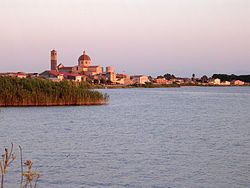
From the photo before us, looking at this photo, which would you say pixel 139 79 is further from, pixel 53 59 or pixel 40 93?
pixel 40 93

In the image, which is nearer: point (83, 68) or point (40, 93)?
point (40, 93)

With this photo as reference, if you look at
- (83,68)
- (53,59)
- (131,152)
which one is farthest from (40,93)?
(53,59)

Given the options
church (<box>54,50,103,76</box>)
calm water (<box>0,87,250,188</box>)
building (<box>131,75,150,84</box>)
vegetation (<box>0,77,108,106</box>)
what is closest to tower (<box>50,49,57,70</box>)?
church (<box>54,50,103,76</box>)

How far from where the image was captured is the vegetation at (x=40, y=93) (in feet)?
121

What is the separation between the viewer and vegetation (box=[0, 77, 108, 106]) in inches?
1449

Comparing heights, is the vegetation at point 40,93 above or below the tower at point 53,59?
below

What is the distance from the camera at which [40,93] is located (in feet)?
125

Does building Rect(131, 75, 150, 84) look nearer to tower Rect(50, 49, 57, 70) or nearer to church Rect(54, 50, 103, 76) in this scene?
church Rect(54, 50, 103, 76)

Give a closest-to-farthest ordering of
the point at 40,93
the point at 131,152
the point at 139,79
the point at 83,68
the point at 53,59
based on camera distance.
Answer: the point at 131,152
the point at 40,93
the point at 83,68
the point at 53,59
the point at 139,79

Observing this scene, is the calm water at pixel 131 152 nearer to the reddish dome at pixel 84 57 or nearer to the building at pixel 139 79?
the reddish dome at pixel 84 57

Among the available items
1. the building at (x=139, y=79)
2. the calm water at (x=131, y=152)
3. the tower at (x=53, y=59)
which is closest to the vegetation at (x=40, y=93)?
the calm water at (x=131, y=152)

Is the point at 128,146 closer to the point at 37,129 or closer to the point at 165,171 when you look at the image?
the point at 165,171

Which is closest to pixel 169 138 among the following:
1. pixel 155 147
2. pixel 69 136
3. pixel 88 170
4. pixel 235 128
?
pixel 155 147

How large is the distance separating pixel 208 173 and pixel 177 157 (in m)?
2.51
